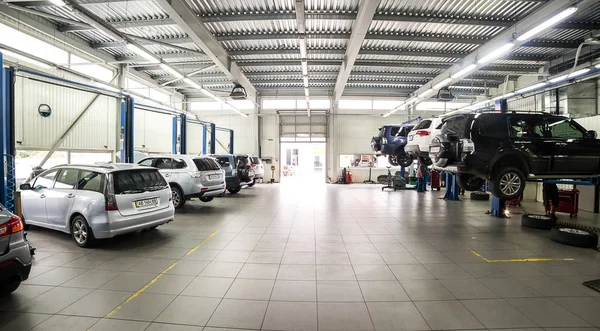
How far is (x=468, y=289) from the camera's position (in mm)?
3316

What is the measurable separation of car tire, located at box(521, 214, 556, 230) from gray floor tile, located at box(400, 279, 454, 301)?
4724 mm

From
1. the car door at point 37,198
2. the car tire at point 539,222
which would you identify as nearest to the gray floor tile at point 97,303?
the car door at point 37,198

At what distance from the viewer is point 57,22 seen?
969cm

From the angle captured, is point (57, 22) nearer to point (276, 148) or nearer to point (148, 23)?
point (148, 23)

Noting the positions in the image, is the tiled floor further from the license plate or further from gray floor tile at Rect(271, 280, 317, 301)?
the license plate

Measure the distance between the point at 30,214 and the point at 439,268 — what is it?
7686 mm

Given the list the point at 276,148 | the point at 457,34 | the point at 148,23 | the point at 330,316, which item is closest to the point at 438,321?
the point at 330,316

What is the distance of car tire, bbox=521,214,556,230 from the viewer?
242 inches

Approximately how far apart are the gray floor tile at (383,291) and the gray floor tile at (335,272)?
0.26 meters

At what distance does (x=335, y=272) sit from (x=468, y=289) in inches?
66.0

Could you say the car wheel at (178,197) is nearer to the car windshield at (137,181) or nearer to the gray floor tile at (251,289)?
the car windshield at (137,181)

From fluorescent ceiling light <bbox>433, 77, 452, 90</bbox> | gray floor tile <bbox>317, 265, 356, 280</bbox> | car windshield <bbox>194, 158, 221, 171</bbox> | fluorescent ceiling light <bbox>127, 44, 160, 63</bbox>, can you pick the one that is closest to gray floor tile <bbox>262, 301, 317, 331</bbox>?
gray floor tile <bbox>317, 265, 356, 280</bbox>

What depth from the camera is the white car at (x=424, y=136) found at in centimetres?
800

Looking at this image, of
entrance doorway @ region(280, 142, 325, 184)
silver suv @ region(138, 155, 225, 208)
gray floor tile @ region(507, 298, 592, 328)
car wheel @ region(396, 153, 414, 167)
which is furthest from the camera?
entrance doorway @ region(280, 142, 325, 184)
